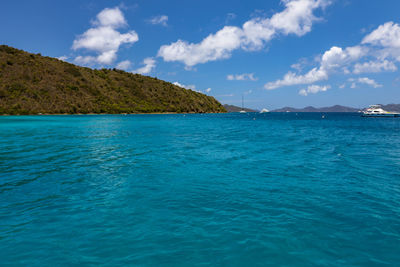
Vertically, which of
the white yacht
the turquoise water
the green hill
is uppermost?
the green hill

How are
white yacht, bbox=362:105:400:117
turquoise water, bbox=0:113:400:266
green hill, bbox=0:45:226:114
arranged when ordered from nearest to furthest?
turquoise water, bbox=0:113:400:266 → green hill, bbox=0:45:226:114 → white yacht, bbox=362:105:400:117

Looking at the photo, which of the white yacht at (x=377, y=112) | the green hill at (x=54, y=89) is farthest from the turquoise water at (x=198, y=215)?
the white yacht at (x=377, y=112)

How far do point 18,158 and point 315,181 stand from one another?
22.4m

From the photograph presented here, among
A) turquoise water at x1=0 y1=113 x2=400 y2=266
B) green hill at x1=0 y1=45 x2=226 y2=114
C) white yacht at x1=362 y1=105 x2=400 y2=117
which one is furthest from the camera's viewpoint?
white yacht at x1=362 y1=105 x2=400 y2=117

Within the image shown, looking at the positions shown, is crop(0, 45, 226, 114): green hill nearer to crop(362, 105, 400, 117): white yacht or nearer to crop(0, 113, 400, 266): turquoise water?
crop(0, 113, 400, 266): turquoise water

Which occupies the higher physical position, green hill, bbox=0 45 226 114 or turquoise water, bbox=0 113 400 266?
green hill, bbox=0 45 226 114

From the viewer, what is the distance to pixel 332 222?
898 cm

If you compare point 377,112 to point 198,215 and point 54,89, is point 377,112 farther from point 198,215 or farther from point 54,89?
point 54,89

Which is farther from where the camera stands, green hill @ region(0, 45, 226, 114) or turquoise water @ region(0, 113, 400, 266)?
green hill @ region(0, 45, 226, 114)

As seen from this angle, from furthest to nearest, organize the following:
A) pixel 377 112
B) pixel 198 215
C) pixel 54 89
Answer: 1. pixel 54 89
2. pixel 377 112
3. pixel 198 215

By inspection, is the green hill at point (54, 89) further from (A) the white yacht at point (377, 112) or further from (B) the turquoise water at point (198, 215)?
(A) the white yacht at point (377, 112)

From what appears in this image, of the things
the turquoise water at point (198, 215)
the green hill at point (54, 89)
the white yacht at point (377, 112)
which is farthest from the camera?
the white yacht at point (377, 112)

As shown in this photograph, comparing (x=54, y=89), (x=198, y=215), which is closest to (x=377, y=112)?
(x=198, y=215)

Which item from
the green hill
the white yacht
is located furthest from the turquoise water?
the white yacht
